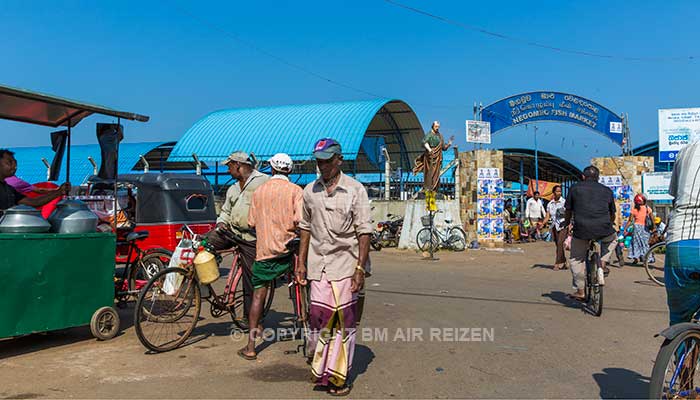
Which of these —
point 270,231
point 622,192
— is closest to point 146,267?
point 270,231

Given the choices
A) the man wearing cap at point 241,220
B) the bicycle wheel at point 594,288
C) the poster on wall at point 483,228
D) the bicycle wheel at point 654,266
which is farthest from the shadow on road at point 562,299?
the poster on wall at point 483,228

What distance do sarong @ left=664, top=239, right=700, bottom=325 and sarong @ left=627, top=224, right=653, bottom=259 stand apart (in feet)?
37.1

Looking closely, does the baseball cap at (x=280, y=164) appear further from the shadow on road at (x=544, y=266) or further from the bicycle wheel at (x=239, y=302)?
the shadow on road at (x=544, y=266)

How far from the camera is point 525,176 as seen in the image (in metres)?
42.8

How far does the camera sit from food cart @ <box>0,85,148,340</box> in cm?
563

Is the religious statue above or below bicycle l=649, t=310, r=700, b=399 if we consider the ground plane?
above

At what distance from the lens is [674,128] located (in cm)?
2342

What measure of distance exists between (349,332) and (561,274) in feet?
29.3

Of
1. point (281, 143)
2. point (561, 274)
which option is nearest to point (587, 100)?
point (561, 274)

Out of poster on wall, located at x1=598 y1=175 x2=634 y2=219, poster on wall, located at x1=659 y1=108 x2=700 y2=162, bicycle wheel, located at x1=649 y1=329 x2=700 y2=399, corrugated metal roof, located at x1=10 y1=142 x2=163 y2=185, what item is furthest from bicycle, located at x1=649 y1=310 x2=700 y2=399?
corrugated metal roof, located at x1=10 y1=142 x2=163 y2=185

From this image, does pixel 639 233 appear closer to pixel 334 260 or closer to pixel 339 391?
pixel 334 260

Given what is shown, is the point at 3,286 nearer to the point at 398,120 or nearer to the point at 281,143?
the point at 281,143

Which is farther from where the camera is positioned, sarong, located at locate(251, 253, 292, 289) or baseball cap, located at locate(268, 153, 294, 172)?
baseball cap, located at locate(268, 153, 294, 172)

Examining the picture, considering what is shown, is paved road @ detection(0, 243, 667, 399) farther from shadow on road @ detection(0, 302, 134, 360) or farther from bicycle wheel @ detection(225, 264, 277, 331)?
bicycle wheel @ detection(225, 264, 277, 331)
